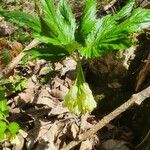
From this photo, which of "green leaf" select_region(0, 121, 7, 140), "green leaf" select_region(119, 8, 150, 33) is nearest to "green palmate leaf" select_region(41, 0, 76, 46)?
"green leaf" select_region(119, 8, 150, 33)

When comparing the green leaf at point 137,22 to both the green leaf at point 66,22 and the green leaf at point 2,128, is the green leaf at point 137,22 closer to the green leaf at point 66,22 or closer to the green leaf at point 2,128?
the green leaf at point 66,22

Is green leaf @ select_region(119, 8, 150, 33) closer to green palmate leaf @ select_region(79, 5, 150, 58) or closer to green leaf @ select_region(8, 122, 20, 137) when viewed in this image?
green palmate leaf @ select_region(79, 5, 150, 58)

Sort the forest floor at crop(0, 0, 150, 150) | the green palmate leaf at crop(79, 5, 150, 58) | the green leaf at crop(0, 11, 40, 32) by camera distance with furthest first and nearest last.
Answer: the forest floor at crop(0, 0, 150, 150) → the green leaf at crop(0, 11, 40, 32) → the green palmate leaf at crop(79, 5, 150, 58)

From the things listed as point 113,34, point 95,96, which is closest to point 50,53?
point 113,34

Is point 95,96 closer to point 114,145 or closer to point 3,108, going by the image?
point 114,145

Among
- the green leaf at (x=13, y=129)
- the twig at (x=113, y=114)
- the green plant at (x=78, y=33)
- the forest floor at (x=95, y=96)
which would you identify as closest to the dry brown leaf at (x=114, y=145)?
the forest floor at (x=95, y=96)

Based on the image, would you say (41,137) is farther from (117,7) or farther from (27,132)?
(117,7)
